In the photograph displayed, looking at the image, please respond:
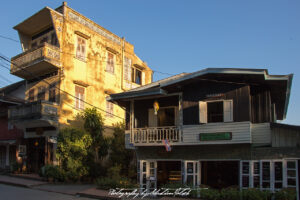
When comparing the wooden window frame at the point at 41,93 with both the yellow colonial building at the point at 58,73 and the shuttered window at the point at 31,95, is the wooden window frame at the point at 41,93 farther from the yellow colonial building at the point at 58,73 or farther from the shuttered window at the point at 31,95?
the shuttered window at the point at 31,95

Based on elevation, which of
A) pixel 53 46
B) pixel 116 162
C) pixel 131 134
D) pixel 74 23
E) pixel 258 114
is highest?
pixel 74 23

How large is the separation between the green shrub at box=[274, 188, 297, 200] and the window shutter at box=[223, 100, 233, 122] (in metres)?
3.80

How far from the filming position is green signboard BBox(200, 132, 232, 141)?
14406 mm

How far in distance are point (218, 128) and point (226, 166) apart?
503 cm

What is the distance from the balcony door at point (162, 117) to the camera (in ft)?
58.4

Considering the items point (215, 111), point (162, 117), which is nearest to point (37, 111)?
point (162, 117)

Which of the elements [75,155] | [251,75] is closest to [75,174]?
[75,155]

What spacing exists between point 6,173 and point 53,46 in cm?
1109

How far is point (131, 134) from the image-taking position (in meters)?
17.4

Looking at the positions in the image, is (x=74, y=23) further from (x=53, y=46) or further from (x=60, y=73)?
(x=60, y=73)

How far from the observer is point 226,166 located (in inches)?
736

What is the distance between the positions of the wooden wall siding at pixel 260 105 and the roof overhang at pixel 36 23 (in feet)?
51.6

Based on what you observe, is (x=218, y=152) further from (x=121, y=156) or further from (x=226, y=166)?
(x=121, y=156)

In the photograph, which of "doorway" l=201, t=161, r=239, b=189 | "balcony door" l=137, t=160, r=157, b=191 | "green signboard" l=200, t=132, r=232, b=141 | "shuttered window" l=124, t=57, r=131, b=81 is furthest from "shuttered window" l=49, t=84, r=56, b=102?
Result: "green signboard" l=200, t=132, r=232, b=141
